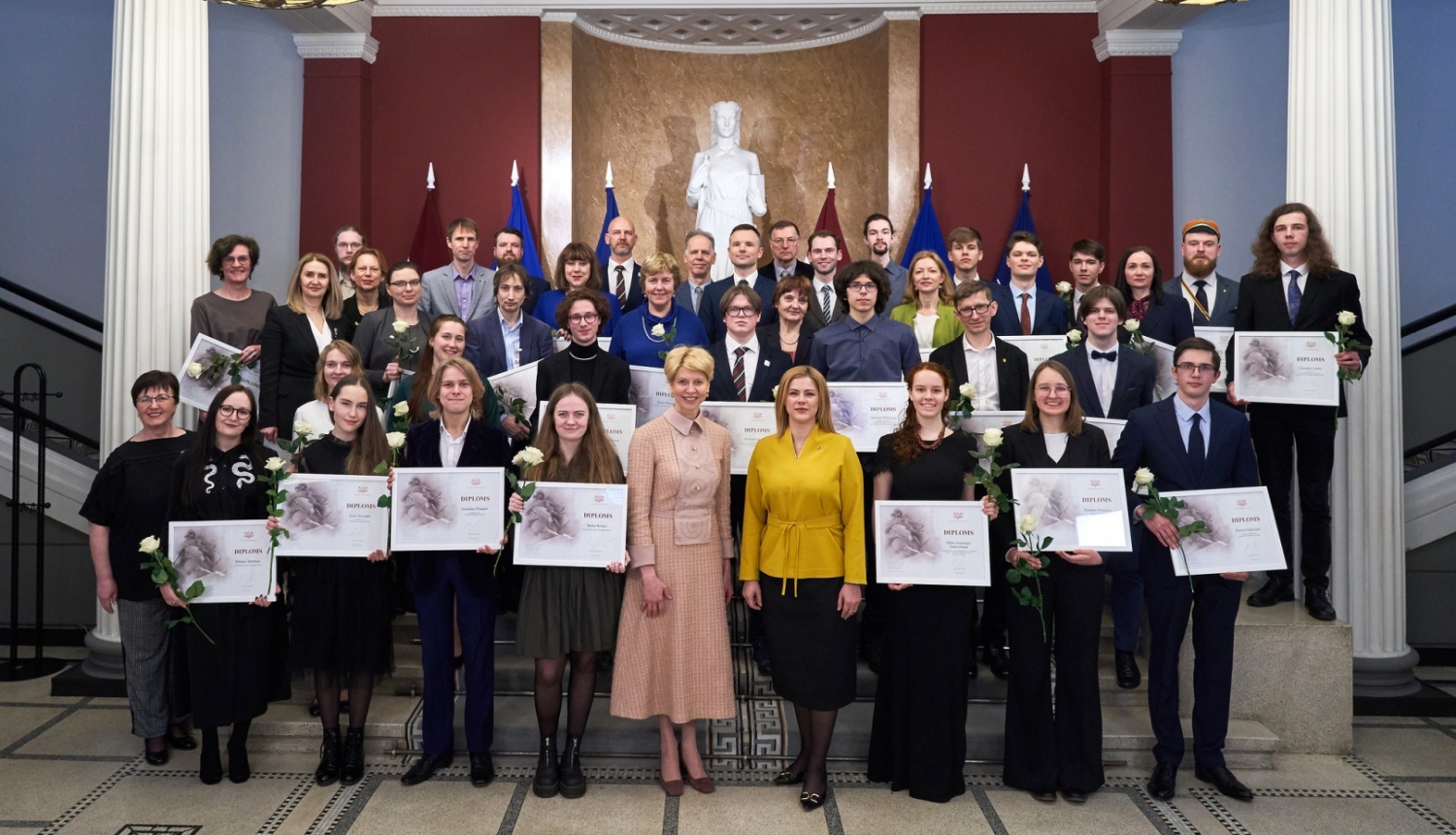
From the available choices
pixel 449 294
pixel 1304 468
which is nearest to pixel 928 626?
pixel 1304 468

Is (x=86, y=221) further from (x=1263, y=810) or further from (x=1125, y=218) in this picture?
(x=1263, y=810)

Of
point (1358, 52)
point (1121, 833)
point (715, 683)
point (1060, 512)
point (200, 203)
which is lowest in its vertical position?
point (1121, 833)

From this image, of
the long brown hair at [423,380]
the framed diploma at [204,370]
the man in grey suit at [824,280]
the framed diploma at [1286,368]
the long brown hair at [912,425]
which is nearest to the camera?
the long brown hair at [912,425]

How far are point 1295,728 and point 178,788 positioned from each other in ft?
17.2

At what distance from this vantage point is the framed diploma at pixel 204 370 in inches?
219

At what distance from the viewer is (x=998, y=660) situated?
561cm

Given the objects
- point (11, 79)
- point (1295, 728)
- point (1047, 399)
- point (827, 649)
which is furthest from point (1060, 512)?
point (11, 79)

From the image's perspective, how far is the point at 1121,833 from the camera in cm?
446

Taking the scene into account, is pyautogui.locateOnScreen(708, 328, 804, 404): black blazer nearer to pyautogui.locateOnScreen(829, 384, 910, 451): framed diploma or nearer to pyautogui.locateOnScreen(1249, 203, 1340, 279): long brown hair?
pyautogui.locateOnScreen(829, 384, 910, 451): framed diploma

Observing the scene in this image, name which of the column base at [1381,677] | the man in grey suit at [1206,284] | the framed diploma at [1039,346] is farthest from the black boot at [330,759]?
the column base at [1381,677]

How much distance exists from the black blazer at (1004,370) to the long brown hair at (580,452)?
176 centimetres

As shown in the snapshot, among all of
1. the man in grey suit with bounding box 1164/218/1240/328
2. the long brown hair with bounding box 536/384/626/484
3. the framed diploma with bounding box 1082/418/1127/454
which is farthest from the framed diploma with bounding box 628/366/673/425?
the man in grey suit with bounding box 1164/218/1240/328

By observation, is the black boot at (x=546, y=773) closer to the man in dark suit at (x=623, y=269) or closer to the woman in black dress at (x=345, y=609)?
the woman in black dress at (x=345, y=609)

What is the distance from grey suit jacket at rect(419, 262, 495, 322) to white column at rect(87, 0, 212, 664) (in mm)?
1254
